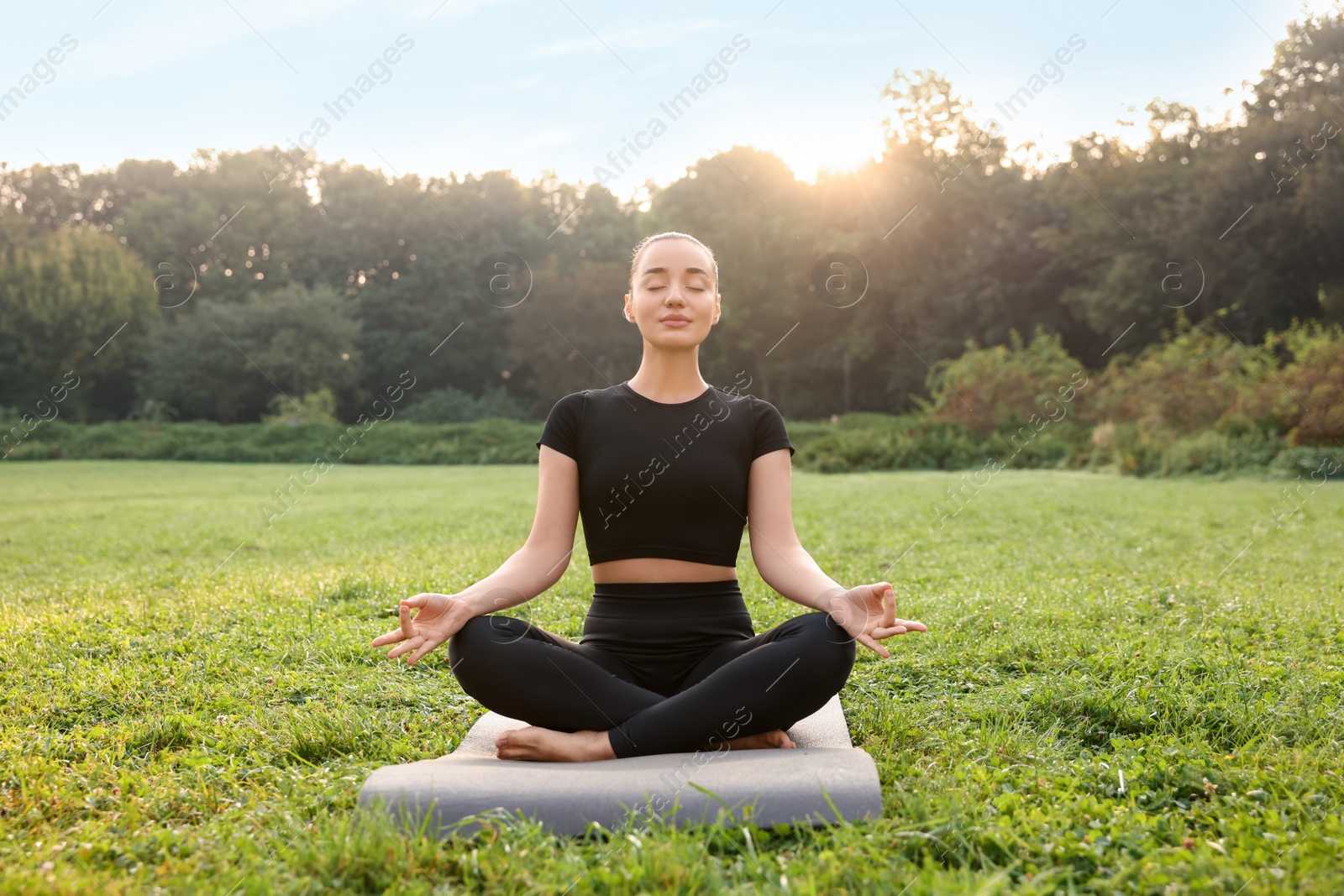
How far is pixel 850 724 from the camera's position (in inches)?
141

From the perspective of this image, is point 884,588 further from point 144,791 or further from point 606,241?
point 606,241

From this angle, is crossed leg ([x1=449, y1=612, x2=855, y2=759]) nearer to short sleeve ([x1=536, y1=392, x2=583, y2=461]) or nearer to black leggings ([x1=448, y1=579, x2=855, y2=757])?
black leggings ([x1=448, y1=579, x2=855, y2=757])

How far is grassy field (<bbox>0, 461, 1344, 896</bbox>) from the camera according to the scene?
7.40 ft

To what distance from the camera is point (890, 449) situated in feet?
72.2

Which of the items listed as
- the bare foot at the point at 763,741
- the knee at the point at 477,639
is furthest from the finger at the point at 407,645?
the bare foot at the point at 763,741

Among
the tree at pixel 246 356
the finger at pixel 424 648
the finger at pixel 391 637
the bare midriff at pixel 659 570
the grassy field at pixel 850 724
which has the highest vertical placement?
the tree at pixel 246 356

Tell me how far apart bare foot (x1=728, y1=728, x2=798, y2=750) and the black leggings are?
0.03 meters

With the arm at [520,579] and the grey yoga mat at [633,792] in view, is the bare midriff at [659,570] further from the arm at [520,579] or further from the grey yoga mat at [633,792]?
the grey yoga mat at [633,792]

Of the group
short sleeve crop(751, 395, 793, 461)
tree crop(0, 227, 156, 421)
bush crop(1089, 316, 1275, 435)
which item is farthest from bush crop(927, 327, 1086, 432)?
tree crop(0, 227, 156, 421)

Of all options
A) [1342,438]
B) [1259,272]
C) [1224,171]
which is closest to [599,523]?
[1342,438]

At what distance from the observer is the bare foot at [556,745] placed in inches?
114

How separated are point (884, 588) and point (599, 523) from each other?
102 cm

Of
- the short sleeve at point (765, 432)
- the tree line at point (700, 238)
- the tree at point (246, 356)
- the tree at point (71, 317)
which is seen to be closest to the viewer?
the short sleeve at point (765, 432)

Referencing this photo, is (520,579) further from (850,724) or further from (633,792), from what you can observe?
(850,724)
